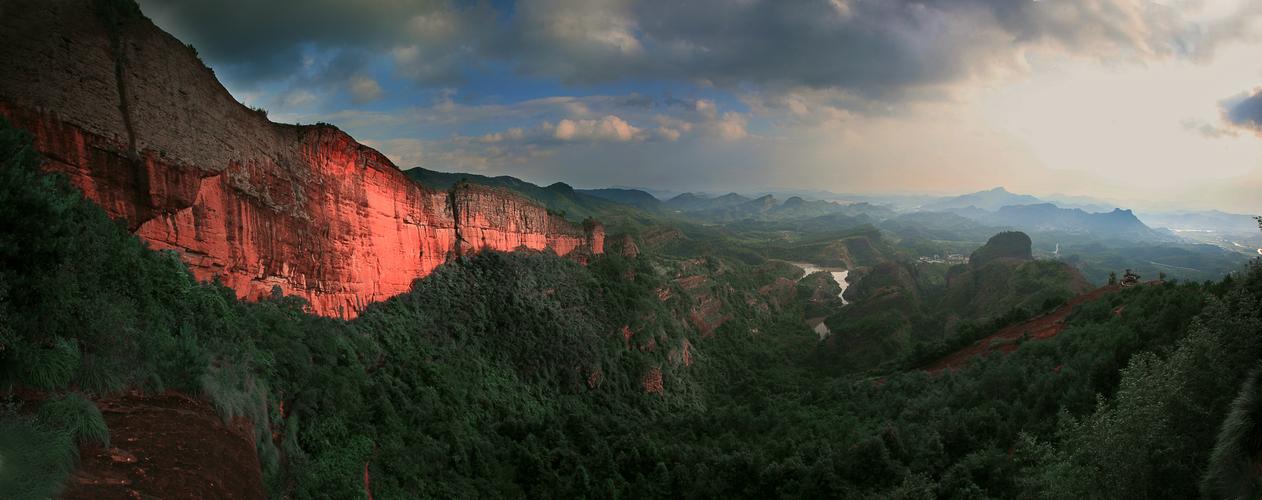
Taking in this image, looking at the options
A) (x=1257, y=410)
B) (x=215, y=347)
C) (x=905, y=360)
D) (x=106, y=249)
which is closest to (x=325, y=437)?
(x=215, y=347)

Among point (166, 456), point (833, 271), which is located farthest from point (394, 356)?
point (833, 271)

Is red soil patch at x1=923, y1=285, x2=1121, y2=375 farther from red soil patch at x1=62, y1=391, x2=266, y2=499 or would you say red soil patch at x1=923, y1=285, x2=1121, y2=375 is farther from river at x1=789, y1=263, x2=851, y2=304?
river at x1=789, y1=263, x2=851, y2=304

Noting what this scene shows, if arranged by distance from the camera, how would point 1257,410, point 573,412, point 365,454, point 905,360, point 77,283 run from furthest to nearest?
point 905,360 → point 573,412 → point 365,454 → point 77,283 → point 1257,410

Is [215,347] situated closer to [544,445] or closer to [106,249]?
[106,249]

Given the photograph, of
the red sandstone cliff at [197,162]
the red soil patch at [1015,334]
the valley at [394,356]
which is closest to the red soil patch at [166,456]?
the valley at [394,356]

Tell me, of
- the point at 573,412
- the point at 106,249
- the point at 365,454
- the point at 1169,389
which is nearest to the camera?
the point at 1169,389

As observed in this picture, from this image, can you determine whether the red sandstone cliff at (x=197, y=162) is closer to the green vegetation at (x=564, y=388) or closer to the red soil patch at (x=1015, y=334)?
the green vegetation at (x=564, y=388)

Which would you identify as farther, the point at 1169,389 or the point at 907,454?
the point at 907,454
